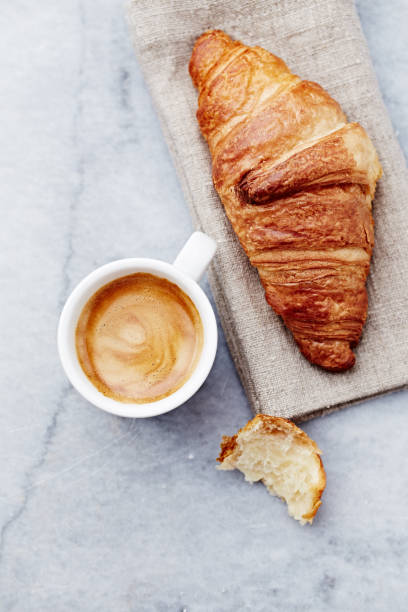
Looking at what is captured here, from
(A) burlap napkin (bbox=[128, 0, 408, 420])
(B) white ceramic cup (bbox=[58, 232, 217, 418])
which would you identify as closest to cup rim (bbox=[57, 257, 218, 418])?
(B) white ceramic cup (bbox=[58, 232, 217, 418])

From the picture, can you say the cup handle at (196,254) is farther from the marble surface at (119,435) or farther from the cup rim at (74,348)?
the marble surface at (119,435)

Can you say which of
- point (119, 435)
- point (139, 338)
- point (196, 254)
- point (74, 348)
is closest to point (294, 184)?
point (196, 254)

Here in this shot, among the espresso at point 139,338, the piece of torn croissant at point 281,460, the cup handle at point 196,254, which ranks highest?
the cup handle at point 196,254

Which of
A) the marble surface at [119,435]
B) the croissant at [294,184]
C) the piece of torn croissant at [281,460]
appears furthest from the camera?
the marble surface at [119,435]

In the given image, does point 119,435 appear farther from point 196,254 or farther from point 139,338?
point 196,254

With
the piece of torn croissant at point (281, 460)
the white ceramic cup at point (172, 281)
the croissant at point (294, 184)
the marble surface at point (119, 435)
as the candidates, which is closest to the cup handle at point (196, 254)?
the white ceramic cup at point (172, 281)

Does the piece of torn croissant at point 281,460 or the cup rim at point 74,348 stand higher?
the cup rim at point 74,348

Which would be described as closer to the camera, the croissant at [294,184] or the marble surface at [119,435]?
the croissant at [294,184]
